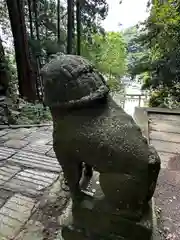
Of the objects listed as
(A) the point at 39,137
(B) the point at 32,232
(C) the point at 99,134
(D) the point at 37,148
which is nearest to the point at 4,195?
(B) the point at 32,232

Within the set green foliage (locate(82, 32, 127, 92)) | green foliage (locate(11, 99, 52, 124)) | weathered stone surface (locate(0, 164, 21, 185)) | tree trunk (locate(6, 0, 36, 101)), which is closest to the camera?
weathered stone surface (locate(0, 164, 21, 185))

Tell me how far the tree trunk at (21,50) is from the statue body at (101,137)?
185 inches

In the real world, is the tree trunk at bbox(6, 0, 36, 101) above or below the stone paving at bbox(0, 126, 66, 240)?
above

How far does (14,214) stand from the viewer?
1.73 metres

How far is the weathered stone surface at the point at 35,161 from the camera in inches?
96.1

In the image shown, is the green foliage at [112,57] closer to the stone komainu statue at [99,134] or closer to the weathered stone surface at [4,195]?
the weathered stone surface at [4,195]

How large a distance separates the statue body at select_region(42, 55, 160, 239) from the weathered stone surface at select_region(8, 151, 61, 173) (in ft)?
4.13

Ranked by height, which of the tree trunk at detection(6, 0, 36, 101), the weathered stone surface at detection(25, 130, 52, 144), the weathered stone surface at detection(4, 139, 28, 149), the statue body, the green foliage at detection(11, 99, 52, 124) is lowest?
the weathered stone surface at detection(4, 139, 28, 149)

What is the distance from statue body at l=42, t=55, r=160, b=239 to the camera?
1.11m

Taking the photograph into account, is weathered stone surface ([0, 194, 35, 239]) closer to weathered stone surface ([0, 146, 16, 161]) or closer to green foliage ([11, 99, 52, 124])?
weathered stone surface ([0, 146, 16, 161])

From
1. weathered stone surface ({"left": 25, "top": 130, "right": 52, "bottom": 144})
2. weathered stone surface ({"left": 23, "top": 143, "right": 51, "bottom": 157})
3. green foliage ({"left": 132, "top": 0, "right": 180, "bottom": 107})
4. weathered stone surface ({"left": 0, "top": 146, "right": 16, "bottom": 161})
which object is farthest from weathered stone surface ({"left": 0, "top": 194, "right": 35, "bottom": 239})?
green foliage ({"left": 132, "top": 0, "right": 180, "bottom": 107})

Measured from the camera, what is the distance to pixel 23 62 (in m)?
5.66

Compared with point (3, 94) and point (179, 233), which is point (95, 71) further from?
point (3, 94)

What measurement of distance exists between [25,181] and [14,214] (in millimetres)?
465
